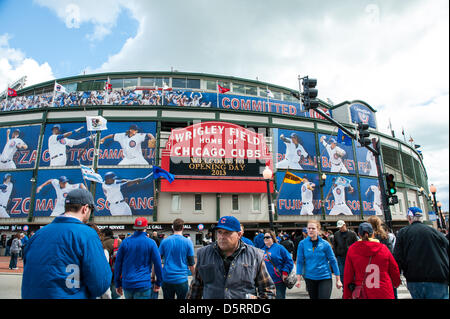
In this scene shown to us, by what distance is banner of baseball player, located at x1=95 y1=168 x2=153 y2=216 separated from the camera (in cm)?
2355

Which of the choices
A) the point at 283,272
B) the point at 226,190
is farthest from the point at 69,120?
the point at 283,272

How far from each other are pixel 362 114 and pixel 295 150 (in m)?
12.9

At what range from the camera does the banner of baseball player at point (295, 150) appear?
2738 centimetres

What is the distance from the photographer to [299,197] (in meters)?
Result: 26.6

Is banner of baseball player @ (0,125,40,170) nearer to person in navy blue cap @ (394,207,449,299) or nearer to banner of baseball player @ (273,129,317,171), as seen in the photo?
banner of baseball player @ (273,129,317,171)

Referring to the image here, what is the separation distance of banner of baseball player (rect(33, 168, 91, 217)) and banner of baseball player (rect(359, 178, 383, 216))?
2825 cm

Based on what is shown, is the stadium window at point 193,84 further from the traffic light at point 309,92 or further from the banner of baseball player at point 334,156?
the traffic light at point 309,92

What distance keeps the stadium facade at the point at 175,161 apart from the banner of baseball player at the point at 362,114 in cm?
612

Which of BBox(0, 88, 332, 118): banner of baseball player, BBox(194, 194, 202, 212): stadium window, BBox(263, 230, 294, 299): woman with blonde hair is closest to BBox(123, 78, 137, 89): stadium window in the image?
BBox(0, 88, 332, 118): banner of baseball player

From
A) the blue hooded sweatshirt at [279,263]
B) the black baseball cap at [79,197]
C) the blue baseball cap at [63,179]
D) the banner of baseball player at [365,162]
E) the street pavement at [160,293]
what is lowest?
the street pavement at [160,293]

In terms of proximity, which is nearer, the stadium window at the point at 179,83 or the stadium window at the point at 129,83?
the stadium window at the point at 129,83

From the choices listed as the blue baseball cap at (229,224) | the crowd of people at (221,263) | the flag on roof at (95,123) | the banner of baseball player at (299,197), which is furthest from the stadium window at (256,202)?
the blue baseball cap at (229,224)
